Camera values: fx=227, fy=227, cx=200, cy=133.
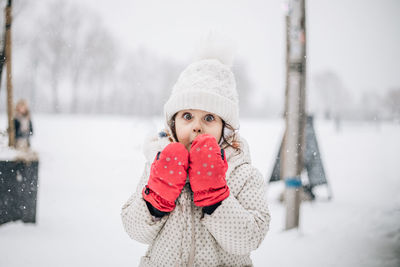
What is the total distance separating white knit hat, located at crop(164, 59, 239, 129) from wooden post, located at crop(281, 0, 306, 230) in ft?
4.96

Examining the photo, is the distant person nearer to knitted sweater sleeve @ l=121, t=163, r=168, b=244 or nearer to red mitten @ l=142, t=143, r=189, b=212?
knitted sweater sleeve @ l=121, t=163, r=168, b=244

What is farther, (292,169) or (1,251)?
(292,169)

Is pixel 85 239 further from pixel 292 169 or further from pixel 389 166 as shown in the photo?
pixel 389 166

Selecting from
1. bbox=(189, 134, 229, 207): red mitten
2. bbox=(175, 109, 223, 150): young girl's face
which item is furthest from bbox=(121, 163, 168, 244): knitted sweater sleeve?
bbox=(175, 109, 223, 150): young girl's face

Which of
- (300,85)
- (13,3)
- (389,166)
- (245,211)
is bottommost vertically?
(389,166)

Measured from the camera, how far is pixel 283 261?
1.98 metres

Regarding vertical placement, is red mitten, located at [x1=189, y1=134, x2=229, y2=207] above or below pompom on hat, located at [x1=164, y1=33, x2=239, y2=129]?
below

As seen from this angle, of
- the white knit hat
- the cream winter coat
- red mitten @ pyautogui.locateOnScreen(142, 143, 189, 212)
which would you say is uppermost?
the white knit hat

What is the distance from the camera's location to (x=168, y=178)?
0.92 meters

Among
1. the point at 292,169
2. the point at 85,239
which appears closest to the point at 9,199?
the point at 85,239

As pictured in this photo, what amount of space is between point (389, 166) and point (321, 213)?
9.18 feet

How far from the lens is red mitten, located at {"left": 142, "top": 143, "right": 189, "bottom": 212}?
919mm

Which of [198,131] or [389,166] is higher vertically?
[198,131]

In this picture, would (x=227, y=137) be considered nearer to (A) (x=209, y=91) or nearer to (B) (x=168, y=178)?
(A) (x=209, y=91)
